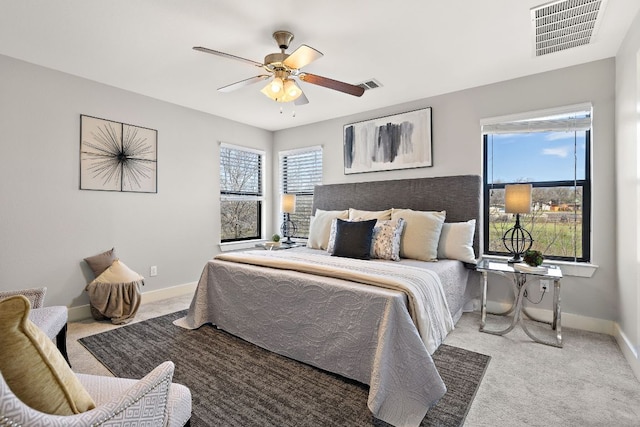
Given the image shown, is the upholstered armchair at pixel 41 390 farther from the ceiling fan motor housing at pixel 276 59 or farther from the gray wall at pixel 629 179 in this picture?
the gray wall at pixel 629 179

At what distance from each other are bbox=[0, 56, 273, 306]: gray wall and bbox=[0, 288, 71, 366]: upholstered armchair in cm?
119

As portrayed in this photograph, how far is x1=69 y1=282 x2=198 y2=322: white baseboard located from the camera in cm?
324

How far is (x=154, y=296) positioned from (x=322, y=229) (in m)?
2.25

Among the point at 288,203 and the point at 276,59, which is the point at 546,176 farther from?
the point at 288,203

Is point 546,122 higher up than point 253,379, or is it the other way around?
point 546,122

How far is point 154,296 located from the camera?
12.8 feet

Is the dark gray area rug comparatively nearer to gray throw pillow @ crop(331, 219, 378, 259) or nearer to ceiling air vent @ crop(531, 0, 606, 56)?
gray throw pillow @ crop(331, 219, 378, 259)

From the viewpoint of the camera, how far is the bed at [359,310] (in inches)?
69.4

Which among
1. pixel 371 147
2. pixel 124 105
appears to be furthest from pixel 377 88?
pixel 124 105

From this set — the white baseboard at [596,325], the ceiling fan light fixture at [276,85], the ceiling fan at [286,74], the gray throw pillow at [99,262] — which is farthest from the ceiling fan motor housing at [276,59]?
the white baseboard at [596,325]

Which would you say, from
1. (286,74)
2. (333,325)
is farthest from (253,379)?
(286,74)

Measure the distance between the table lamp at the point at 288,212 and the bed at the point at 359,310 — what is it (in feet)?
4.62

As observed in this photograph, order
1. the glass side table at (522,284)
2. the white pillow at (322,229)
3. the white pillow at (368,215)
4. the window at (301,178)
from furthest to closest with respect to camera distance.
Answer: the window at (301,178) → the white pillow at (322,229) → the white pillow at (368,215) → the glass side table at (522,284)

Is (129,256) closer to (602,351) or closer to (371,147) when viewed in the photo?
(371,147)
